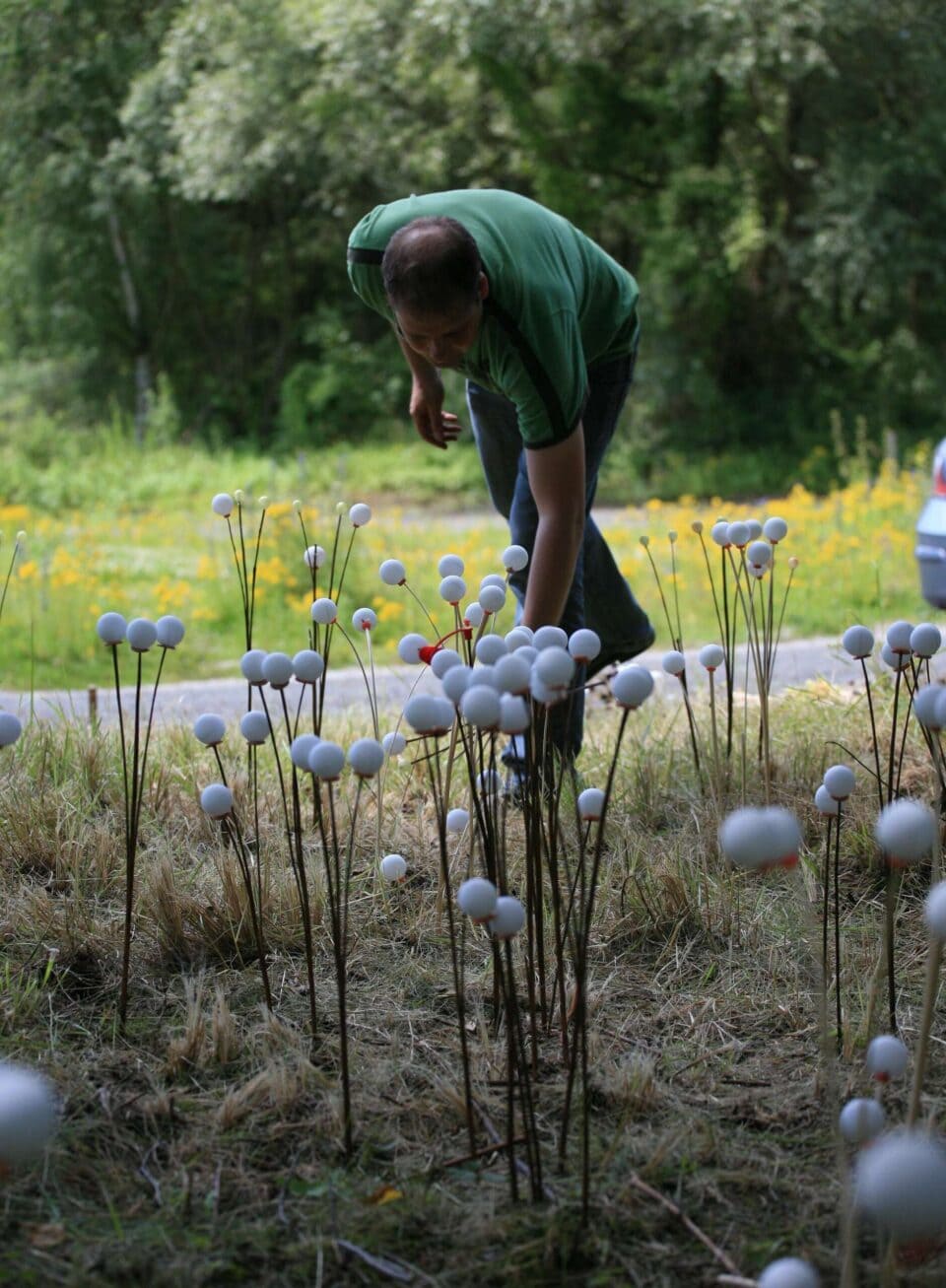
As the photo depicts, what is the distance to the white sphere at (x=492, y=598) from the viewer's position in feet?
6.61

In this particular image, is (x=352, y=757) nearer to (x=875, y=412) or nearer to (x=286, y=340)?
(x=875, y=412)

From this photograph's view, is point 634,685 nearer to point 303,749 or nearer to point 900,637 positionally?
point 303,749

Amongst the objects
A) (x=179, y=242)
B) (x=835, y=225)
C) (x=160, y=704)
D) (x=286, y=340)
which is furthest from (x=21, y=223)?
(x=160, y=704)

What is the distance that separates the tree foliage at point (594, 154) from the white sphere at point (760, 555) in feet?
33.0

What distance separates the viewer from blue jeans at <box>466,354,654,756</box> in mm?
3004

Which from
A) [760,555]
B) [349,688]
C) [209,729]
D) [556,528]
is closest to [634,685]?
[209,729]

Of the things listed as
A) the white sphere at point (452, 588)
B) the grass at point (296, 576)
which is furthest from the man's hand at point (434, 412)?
the grass at point (296, 576)

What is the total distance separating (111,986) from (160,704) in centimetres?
255

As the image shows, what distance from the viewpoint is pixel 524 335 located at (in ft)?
7.87

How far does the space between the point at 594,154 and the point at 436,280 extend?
12.7 meters

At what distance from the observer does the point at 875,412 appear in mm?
14328

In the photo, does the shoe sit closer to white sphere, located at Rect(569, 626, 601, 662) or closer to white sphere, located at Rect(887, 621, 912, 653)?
white sphere, located at Rect(887, 621, 912, 653)

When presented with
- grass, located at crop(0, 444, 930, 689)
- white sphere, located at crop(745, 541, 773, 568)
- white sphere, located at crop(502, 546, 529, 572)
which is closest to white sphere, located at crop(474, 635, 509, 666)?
white sphere, located at crop(502, 546, 529, 572)

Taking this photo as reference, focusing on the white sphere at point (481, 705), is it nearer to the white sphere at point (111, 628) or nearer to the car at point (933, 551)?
the white sphere at point (111, 628)
